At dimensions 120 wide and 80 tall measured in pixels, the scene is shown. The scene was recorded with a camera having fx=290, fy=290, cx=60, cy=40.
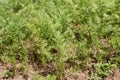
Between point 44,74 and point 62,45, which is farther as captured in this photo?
point 44,74

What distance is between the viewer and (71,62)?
195 inches

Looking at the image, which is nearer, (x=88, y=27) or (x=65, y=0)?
(x=88, y=27)

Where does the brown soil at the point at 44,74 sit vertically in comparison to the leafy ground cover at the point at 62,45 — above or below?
below

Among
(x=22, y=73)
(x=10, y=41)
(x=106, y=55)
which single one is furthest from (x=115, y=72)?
(x=10, y=41)

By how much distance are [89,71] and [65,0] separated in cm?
198

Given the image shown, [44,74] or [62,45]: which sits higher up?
[62,45]

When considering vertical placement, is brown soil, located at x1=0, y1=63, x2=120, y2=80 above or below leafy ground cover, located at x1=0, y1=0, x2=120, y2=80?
below

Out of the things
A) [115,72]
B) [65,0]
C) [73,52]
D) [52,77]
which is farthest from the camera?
[65,0]

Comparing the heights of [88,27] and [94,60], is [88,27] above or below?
above

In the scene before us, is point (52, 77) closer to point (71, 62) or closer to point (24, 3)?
point (71, 62)

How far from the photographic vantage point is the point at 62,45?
4641 mm

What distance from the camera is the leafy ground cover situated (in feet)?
15.6

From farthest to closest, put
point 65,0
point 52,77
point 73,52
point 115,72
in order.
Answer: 1. point 65,0
2. point 73,52
3. point 115,72
4. point 52,77

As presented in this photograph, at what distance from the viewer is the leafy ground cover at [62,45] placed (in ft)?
15.6
